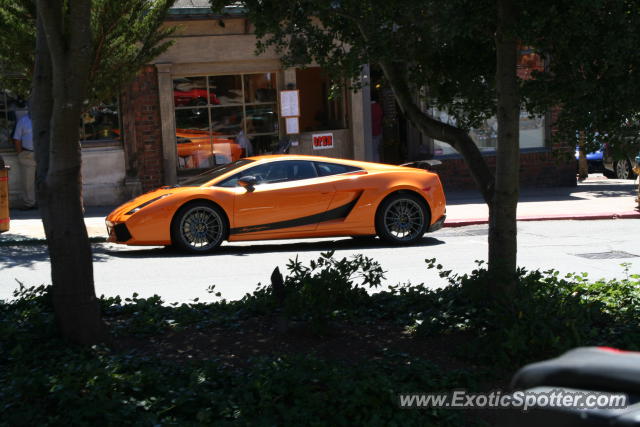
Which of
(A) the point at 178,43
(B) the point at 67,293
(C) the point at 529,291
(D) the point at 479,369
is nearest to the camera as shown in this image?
(D) the point at 479,369

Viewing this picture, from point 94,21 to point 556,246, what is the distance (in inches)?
297

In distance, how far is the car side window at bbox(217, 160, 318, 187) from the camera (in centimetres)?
1250

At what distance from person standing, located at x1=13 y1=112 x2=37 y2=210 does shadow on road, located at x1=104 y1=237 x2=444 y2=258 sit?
5.30 metres

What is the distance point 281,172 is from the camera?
12570 mm

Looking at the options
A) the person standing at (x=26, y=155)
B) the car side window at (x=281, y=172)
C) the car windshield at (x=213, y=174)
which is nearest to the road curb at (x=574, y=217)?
the car side window at (x=281, y=172)

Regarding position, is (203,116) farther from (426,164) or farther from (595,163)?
(595,163)

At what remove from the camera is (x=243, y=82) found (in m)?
19.2

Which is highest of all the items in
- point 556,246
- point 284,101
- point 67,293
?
point 284,101

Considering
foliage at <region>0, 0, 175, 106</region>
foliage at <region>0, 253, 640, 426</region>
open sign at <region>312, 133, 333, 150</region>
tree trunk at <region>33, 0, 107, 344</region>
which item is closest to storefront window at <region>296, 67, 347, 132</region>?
open sign at <region>312, 133, 333, 150</region>

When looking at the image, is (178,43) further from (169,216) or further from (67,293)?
(67,293)

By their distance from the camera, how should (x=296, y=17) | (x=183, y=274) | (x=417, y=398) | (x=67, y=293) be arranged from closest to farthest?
(x=417, y=398)
(x=67, y=293)
(x=296, y=17)
(x=183, y=274)

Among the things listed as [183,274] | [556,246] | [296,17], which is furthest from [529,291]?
[556,246]

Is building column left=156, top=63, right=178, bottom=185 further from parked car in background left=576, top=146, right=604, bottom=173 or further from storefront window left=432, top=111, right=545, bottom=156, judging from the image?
parked car in background left=576, top=146, right=604, bottom=173

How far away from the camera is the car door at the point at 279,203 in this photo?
1220cm
